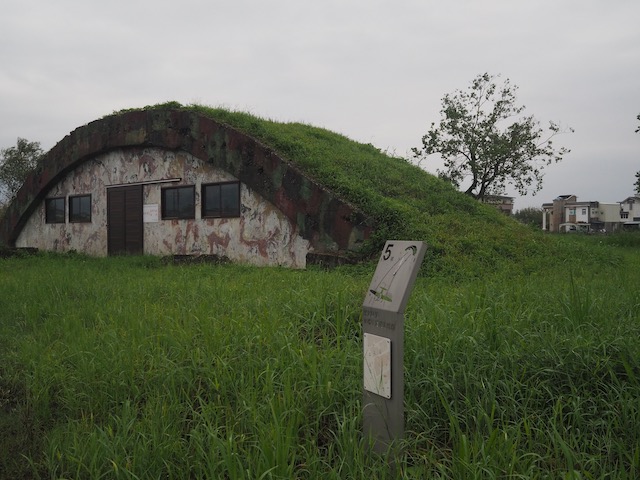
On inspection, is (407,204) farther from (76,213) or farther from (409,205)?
(76,213)

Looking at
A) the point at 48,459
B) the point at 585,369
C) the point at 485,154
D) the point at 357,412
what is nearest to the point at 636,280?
the point at 585,369

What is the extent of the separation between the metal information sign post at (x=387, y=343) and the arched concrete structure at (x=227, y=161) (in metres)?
7.18

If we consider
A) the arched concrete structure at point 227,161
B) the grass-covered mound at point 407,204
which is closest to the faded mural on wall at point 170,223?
the arched concrete structure at point 227,161

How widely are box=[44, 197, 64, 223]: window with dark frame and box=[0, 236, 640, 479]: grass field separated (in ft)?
46.9

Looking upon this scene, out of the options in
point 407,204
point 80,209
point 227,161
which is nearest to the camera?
→ point 407,204

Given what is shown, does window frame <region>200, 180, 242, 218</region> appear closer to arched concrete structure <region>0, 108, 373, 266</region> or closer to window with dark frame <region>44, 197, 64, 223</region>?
arched concrete structure <region>0, 108, 373, 266</region>

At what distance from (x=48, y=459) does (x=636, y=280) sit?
21.6 ft

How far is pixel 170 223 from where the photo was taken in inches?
562

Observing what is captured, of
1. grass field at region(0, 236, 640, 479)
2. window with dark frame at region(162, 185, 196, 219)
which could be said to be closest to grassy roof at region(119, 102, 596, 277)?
window with dark frame at region(162, 185, 196, 219)

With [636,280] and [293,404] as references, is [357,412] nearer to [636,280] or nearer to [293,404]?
[293,404]

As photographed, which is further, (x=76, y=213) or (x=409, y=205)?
(x=76, y=213)

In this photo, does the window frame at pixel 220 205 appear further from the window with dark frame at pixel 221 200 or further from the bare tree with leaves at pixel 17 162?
the bare tree with leaves at pixel 17 162

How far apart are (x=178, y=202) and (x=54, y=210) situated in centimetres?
702

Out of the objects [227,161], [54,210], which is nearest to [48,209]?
[54,210]
